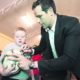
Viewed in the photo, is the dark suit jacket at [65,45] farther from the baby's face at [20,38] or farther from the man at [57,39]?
the baby's face at [20,38]

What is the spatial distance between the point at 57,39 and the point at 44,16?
0.16 metres

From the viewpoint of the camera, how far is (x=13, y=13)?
291 cm

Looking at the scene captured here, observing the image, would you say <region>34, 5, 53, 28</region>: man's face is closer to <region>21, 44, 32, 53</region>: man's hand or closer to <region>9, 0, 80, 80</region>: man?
<region>9, 0, 80, 80</region>: man

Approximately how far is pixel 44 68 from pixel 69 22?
30 centimetres

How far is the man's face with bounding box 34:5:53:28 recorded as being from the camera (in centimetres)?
160

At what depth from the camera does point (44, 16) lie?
63.1 inches

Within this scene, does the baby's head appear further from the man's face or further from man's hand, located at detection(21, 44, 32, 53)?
the man's face

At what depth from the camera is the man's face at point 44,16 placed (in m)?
1.60

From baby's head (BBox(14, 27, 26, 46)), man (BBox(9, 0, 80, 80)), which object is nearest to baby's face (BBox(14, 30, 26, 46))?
baby's head (BBox(14, 27, 26, 46))

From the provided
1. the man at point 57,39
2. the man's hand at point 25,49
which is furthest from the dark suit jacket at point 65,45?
the man's hand at point 25,49

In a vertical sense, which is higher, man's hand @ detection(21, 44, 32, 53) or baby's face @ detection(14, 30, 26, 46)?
baby's face @ detection(14, 30, 26, 46)

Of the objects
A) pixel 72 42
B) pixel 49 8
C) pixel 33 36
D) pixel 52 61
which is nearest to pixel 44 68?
pixel 52 61

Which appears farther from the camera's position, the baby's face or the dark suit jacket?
the baby's face

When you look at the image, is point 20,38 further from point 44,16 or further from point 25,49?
point 44,16
